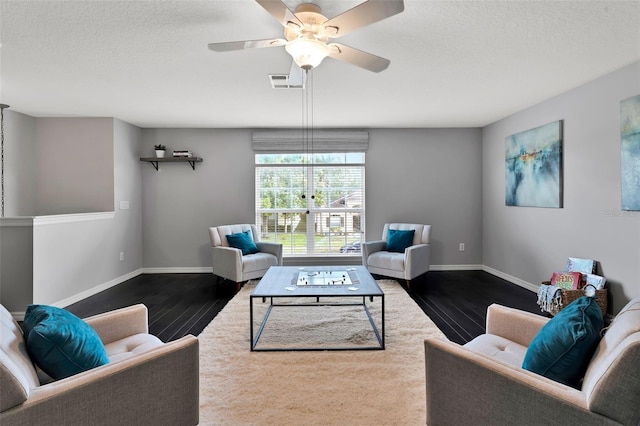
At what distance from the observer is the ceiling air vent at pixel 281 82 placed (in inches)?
122

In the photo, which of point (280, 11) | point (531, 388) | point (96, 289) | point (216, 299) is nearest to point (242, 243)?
point (216, 299)

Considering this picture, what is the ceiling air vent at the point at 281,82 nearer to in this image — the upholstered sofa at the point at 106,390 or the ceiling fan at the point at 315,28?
the ceiling fan at the point at 315,28

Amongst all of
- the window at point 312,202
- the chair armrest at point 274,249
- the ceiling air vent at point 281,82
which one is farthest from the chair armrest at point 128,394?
the window at point 312,202

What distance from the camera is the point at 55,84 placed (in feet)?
10.7

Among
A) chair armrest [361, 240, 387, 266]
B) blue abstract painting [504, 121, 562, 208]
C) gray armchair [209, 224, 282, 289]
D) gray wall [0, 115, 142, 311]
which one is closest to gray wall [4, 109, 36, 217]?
gray wall [0, 115, 142, 311]

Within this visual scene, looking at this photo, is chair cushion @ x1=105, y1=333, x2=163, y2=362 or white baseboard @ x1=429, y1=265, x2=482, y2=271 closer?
chair cushion @ x1=105, y1=333, x2=163, y2=362

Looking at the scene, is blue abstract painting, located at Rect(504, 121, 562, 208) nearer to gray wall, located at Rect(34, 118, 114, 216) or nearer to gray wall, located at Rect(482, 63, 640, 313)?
gray wall, located at Rect(482, 63, 640, 313)

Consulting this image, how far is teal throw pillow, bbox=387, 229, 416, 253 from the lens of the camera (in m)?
4.69

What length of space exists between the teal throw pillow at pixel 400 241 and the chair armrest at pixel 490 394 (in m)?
3.26

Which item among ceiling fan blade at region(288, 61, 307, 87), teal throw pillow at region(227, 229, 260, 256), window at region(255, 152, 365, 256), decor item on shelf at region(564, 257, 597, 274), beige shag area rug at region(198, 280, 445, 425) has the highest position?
ceiling fan blade at region(288, 61, 307, 87)

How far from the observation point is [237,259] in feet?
13.7

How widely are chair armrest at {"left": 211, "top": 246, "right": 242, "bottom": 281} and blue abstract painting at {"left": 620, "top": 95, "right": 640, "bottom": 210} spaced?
4.16 metres

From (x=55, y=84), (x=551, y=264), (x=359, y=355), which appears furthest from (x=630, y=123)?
(x=55, y=84)

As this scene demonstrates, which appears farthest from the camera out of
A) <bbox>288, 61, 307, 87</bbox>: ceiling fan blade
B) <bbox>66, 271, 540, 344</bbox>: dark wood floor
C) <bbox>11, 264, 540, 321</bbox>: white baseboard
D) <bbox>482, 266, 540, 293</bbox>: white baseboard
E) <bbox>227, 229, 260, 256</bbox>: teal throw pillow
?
<bbox>227, 229, 260, 256</bbox>: teal throw pillow
